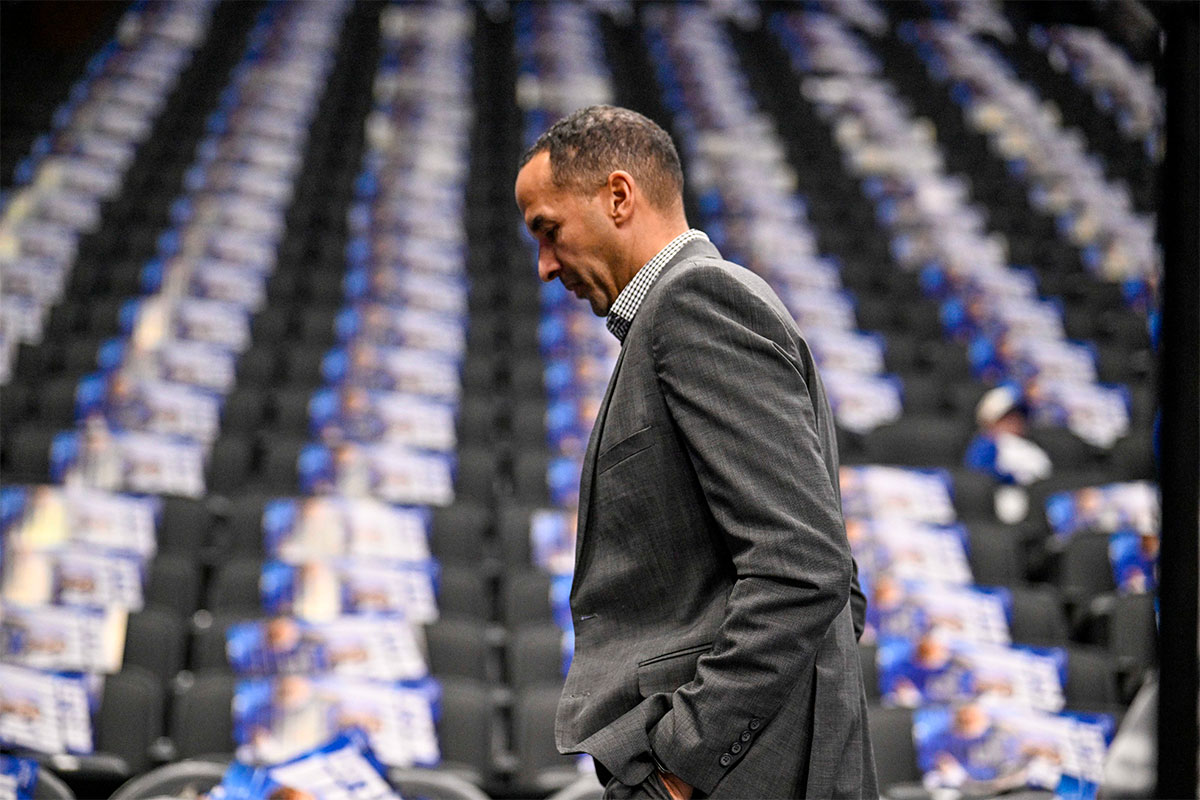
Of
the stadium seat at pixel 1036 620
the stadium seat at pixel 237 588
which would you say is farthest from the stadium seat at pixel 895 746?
the stadium seat at pixel 237 588

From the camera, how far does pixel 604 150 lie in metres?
0.91

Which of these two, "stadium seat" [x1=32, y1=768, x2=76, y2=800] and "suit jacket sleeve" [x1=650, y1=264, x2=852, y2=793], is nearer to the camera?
"suit jacket sleeve" [x1=650, y1=264, x2=852, y2=793]

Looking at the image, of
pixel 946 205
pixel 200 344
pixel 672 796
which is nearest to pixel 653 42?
pixel 946 205

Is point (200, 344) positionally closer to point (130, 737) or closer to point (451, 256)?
point (451, 256)

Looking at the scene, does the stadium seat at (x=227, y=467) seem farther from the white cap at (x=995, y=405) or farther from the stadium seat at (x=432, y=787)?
the white cap at (x=995, y=405)

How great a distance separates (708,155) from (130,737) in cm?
466

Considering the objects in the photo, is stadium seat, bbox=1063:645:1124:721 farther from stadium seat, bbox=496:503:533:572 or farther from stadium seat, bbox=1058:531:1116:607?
stadium seat, bbox=496:503:533:572

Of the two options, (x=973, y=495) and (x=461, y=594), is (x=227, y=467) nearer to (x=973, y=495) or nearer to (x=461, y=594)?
(x=461, y=594)

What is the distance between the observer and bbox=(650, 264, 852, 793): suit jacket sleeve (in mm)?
796

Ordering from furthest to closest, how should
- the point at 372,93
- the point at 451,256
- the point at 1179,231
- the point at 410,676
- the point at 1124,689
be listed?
the point at 372,93 < the point at 451,256 < the point at 1124,689 < the point at 410,676 < the point at 1179,231

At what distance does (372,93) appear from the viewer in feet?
23.1

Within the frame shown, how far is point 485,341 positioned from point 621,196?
11.8 ft

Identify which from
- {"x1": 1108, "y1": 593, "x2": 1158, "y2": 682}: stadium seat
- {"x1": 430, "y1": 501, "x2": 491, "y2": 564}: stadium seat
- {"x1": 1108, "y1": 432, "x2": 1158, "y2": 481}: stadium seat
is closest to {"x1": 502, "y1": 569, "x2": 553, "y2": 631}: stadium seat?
{"x1": 430, "y1": 501, "x2": 491, "y2": 564}: stadium seat

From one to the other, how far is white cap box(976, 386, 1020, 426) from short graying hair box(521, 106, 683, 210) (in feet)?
10.4
